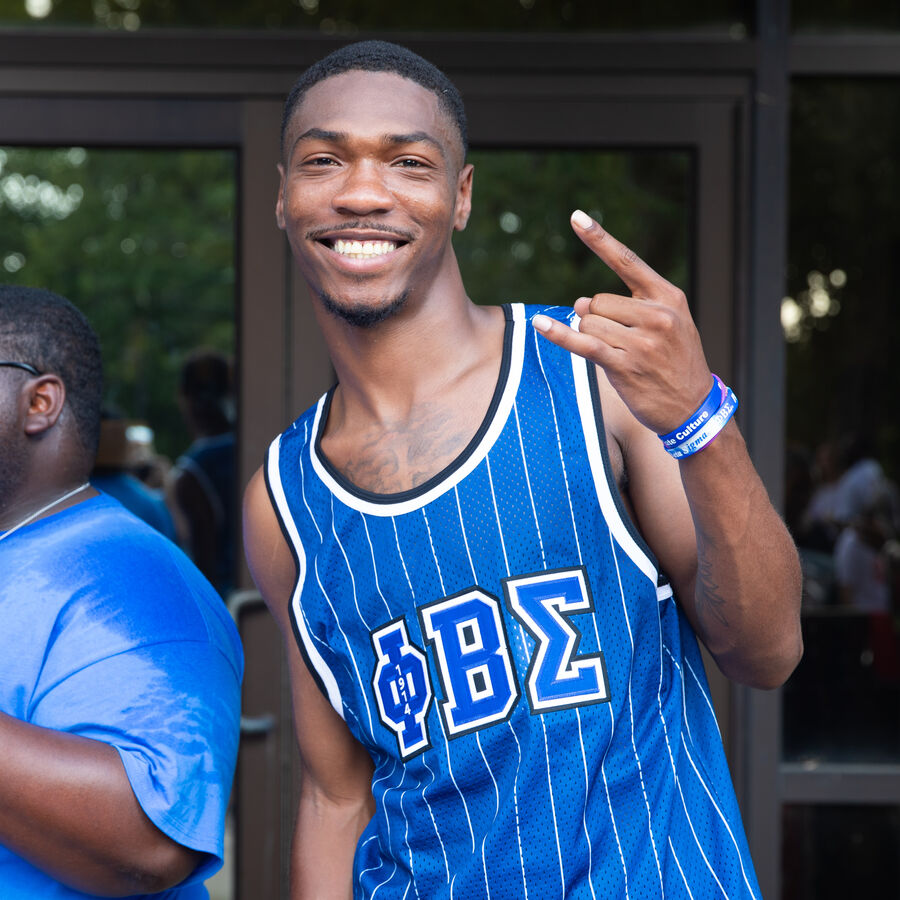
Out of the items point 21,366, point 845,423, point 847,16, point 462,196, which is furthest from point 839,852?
point 21,366

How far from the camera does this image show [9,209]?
346 centimetres

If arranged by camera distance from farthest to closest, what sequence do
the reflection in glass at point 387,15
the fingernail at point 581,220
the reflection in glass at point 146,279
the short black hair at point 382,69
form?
the reflection in glass at point 146,279, the reflection in glass at point 387,15, the short black hair at point 382,69, the fingernail at point 581,220

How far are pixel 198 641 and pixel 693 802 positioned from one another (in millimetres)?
648

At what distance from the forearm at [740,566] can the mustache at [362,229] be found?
48 centimetres

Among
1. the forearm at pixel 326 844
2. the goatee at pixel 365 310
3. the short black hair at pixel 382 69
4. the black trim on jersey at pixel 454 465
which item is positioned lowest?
the forearm at pixel 326 844

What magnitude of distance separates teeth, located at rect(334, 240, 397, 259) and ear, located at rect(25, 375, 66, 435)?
0.45 m

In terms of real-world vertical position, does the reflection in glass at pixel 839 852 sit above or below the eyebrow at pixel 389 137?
below

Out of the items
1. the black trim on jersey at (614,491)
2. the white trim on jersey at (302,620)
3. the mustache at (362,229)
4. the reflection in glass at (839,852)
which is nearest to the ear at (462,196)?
the mustache at (362,229)

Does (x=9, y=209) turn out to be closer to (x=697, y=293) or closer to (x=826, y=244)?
(x=697, y=293)

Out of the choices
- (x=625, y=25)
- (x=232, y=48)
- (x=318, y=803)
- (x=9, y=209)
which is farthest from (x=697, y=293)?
(x=9, y=209)

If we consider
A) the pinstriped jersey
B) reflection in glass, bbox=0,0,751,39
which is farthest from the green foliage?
the pinstriped jersey

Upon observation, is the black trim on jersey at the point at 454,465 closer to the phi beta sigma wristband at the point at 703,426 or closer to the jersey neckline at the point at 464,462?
the jersey neckline at the point at 464,462

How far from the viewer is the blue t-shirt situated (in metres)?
1.35

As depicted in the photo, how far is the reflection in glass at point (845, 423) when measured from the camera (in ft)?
10.1
